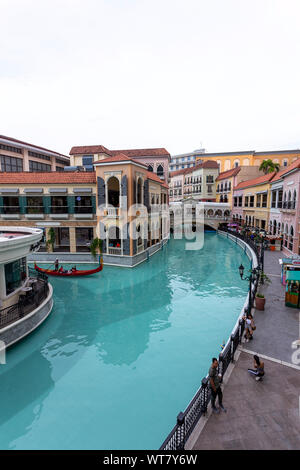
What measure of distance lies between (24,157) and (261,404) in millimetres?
50962

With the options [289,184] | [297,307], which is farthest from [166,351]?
[289,184]

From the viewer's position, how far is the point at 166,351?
42.8 ft

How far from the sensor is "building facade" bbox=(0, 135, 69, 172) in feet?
141

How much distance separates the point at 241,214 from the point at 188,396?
1878 inches

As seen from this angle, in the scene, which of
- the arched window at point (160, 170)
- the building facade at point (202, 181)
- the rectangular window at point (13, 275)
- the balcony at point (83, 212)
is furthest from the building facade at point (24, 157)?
the building facade at point (202, 181)

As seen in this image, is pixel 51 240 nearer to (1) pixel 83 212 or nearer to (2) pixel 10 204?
(1) pixel 83 212

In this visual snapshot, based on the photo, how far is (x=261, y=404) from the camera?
852cm

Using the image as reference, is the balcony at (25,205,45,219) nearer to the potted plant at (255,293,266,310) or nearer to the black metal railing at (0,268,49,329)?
the black metal railing at (0,268,49,329)

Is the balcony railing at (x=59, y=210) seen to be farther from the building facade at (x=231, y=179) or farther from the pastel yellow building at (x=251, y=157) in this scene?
A: the pastel yellow building at (x=251, y=157)

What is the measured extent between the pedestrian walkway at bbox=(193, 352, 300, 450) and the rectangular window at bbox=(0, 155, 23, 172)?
46329 mm

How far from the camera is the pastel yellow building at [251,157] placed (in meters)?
72.9

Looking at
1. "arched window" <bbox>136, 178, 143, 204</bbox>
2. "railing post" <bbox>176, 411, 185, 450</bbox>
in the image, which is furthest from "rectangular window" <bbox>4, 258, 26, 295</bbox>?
"arched window" <bbox>136, 178, 143, 204</bbox>

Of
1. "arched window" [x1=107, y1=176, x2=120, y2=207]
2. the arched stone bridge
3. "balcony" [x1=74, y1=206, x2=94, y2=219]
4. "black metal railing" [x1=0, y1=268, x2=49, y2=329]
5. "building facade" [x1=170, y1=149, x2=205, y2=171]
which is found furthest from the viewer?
"building facade" [x1=170, y1=149, x2=205, y2=171]
